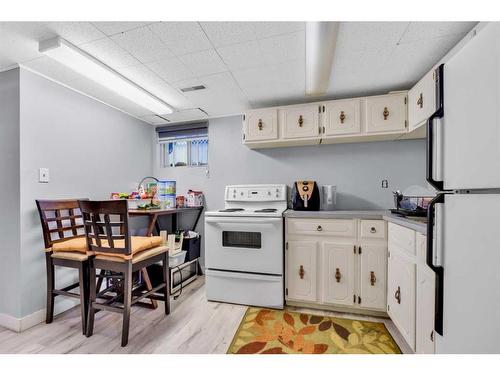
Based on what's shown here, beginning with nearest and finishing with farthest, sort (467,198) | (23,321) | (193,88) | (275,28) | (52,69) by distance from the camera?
(467,198) < (275,28) < (23,321) < (52,69) < (193,88)

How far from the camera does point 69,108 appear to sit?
6.98 feet

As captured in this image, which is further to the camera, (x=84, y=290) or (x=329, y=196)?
(x=329, y=196)

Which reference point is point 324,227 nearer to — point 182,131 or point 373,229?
point 373,229

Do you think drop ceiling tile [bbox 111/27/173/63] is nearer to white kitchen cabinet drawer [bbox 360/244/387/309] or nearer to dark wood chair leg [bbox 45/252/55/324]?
dark wood chair leg [bbox 45/252/55/324]

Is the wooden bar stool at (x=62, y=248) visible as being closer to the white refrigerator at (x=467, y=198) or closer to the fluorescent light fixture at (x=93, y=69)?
the fluorescent light fixture at (x=93, y=69)

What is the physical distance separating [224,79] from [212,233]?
146 cm

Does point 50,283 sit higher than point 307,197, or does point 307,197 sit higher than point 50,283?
point 307,197

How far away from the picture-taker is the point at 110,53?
1.61 m

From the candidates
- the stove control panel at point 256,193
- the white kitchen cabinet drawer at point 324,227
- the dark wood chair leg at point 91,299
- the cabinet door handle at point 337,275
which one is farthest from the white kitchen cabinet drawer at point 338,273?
the dark wood chair leg at point 91,299

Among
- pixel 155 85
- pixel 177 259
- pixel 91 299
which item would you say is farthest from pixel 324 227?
pixel 155 85

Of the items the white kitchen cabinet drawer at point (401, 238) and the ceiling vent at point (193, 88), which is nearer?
the white kitchen cabinet drawer at point (401, 238)

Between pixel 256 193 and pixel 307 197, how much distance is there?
0.59 meters

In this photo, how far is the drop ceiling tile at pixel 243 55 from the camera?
1.56 metres

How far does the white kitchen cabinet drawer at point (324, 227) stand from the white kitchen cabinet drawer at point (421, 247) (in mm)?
604
